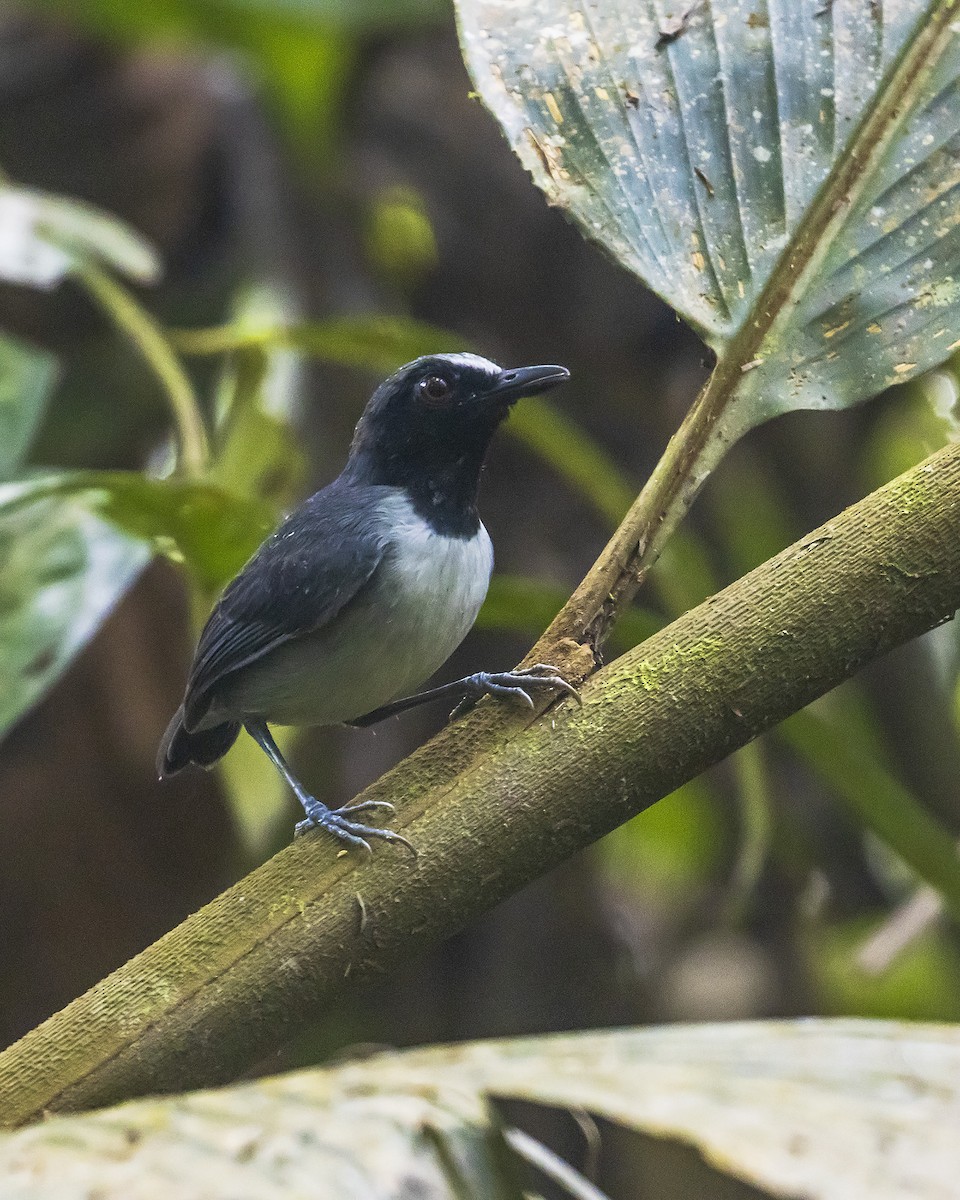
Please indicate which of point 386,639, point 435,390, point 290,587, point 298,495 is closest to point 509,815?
point 386,639

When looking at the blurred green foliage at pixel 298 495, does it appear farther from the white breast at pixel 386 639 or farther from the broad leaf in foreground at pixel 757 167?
the broad leaf in foreground at pixel 757 167

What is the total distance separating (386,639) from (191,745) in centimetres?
41

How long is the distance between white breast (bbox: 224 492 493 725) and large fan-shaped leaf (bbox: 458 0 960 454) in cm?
73

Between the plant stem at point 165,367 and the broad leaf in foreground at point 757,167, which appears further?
the plant stem at point 165,367

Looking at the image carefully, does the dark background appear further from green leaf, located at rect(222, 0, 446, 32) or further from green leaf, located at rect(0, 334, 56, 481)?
green leaf, located at rect(0, 334, 56, 481)

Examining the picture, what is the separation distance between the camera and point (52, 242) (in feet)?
7.82

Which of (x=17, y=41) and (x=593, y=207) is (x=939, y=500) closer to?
(x=593, y=207)

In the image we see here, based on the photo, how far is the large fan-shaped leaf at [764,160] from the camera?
1180mm

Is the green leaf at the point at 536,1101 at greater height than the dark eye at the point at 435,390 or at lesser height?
lesser

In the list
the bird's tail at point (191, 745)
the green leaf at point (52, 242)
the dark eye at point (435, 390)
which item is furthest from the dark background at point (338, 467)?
the dark eye at point (435, 390)

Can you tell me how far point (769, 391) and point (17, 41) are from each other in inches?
157

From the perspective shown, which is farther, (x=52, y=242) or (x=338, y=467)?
(x=338, y=467)

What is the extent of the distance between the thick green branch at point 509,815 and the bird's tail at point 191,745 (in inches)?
38.2

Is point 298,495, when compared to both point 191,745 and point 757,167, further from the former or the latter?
point 757,167
